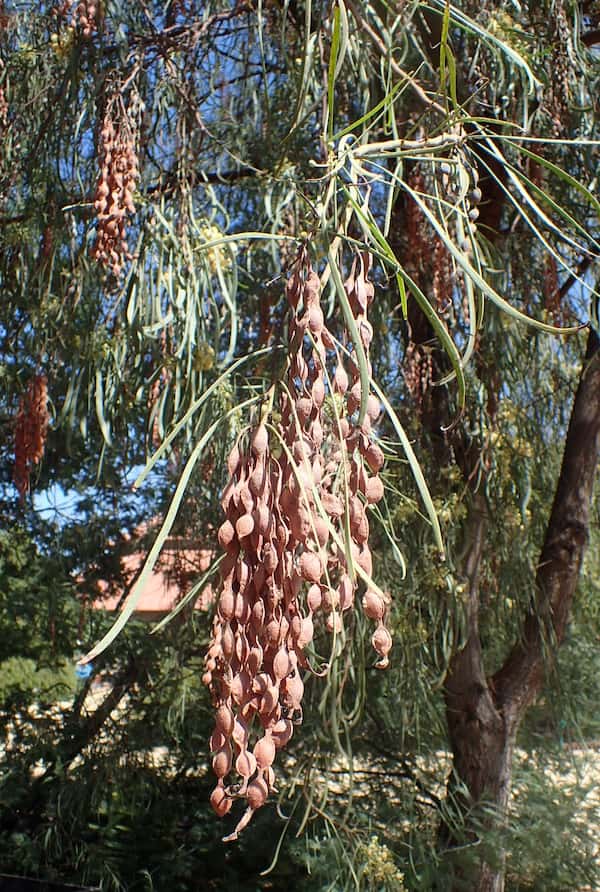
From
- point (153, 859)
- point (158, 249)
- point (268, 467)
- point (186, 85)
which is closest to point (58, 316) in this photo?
point (158, 249)

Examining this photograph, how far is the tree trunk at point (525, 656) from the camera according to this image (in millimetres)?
2727

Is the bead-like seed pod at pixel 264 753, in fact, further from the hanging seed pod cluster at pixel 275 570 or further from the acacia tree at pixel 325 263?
the acacia tree at pixel 325 263

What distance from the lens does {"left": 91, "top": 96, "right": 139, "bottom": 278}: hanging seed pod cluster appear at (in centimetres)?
159

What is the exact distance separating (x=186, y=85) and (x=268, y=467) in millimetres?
1710

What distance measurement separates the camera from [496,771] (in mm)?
2734

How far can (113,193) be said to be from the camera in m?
1.61

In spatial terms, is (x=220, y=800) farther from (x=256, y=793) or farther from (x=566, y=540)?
(x=566, y=540)

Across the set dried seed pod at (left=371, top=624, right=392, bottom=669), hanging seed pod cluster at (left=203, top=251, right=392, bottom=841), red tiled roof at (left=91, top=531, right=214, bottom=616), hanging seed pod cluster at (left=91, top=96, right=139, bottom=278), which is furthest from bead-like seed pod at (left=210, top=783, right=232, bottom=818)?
red tiled roof at (left=91, top=531, right=214, bottom=616)

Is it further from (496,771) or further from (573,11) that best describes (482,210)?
(496,771)

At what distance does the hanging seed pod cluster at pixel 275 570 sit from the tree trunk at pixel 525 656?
7.09 ft

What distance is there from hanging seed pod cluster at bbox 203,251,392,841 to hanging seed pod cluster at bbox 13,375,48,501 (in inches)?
57.2

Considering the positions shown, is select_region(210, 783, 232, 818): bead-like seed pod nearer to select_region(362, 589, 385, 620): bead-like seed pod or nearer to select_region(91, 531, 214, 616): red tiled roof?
select_region(362, 589, 385, 620): bead-like seed pod

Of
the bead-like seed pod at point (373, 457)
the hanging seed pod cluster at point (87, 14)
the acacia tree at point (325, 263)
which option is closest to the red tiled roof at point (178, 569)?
the acacia tree at point (325, 263)

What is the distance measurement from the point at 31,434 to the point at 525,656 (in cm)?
170
